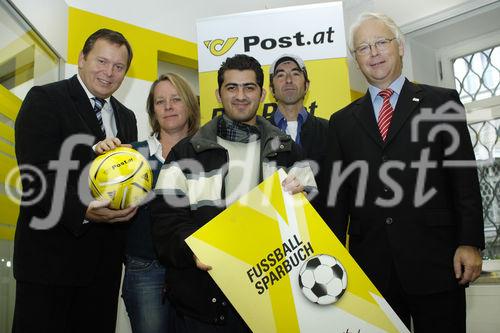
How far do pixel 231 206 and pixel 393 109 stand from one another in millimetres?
785

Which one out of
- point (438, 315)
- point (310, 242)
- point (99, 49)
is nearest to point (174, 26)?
point (99, 49)

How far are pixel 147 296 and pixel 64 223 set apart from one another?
21.3 inches

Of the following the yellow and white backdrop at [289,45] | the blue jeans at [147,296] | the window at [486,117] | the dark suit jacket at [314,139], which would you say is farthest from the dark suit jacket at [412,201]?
the window at [486,117]

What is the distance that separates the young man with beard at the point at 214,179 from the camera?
164cm

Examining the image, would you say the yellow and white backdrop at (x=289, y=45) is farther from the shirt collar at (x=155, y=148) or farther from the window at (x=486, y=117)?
the window at (x=486, y=117)

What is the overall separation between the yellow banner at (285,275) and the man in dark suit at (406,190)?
16cm

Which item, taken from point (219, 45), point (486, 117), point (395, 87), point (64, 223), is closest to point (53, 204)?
point (64, 223)

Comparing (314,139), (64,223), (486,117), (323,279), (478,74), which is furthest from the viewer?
(478,74)

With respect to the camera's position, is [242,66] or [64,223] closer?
[64,223]

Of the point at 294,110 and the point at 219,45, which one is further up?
the point at 219,45

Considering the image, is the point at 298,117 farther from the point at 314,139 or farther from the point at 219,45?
the point at 219,45

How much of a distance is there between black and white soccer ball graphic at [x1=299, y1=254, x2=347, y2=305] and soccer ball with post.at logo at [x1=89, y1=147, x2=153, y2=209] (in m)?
0.68

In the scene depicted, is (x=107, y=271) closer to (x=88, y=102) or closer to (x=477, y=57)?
(x=88, y=102)

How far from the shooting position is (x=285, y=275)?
1583 millimetres
